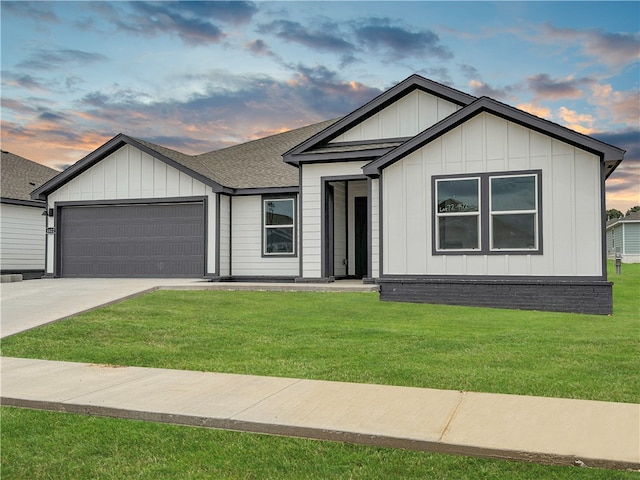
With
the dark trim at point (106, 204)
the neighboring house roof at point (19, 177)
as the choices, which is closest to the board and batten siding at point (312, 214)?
the dark trim at point (106, 204)

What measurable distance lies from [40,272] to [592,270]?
71.1ft

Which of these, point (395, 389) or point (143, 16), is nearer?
point (395, 389)

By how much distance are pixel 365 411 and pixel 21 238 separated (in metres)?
23.4

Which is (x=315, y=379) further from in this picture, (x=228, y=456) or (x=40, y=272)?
(x=40, y=272)

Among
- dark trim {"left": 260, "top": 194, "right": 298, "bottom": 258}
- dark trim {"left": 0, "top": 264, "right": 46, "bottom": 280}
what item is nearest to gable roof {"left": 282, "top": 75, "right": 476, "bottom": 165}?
dark trim {"left": 260, "top": 194, "right": 298, "bottom": 258}

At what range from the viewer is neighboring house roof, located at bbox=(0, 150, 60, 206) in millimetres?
24891

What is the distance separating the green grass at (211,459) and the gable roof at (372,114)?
1352cm

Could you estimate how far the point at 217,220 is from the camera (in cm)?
2081

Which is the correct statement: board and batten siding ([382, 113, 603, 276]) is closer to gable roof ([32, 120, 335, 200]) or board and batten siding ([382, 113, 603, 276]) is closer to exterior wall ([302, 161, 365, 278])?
exterior wall ([302, 161, 365, 278])

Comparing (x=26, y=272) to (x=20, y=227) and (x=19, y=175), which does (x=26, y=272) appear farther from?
(x=19, y=175)

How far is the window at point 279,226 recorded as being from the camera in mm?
20875

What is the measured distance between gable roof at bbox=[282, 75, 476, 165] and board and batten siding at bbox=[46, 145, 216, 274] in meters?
3.99

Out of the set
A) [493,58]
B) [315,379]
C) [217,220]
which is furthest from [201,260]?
[315,379]

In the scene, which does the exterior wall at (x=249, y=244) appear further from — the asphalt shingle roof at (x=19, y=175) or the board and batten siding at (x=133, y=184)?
the asphalt shingle roof at (x=19, y=175)
